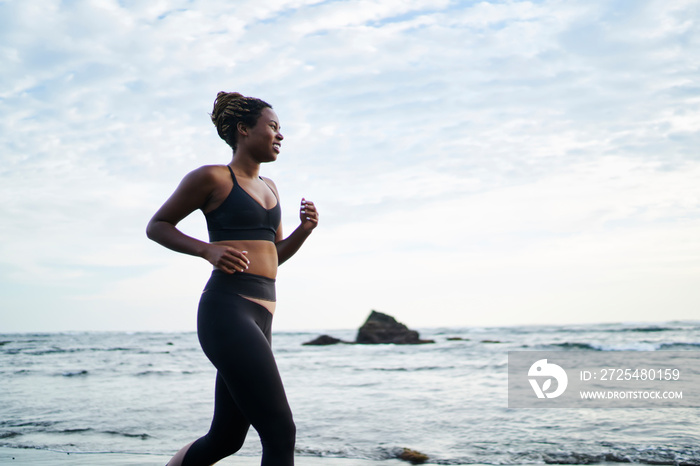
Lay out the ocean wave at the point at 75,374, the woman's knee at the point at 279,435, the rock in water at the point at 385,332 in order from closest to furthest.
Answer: the woman's knee at the point at 279,435, the ocean wave at the point at 75,374, the rock in water at the point at 385,332

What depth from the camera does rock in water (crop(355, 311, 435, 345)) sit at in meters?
32.8

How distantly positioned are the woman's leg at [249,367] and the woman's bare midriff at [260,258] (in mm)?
114

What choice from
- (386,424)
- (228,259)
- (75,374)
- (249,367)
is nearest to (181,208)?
(228,259)

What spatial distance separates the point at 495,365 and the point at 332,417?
29.4 feet

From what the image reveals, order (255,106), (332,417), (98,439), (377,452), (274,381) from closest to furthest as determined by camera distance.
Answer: (274,381) → (255,106) → (377,452) → (98,439) → (332,417)

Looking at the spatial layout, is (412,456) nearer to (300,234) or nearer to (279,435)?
(300,234)

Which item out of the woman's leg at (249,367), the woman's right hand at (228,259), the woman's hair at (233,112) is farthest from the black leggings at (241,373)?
the woman's hair at (233,112)

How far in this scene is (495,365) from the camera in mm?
15336

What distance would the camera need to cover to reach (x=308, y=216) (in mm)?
2938

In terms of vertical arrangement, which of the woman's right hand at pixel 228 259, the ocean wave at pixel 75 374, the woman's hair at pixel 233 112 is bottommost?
the ocean wave at pixel 75 374

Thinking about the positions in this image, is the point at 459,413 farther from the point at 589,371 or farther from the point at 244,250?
the point at 589,371

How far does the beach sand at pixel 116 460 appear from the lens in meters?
4.98

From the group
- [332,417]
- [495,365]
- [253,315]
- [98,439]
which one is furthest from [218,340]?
[495,365]

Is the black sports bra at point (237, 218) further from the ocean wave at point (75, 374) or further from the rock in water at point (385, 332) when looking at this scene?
the rock in water at point (385, 332)
